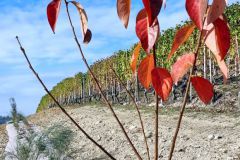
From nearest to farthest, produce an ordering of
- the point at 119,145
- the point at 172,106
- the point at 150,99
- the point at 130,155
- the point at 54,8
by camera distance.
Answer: the point at 54,8
the point at 130,155
the point at 119,145
the point at 172,106
the point at 150,99

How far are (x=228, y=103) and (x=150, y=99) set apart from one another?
7.80 metres

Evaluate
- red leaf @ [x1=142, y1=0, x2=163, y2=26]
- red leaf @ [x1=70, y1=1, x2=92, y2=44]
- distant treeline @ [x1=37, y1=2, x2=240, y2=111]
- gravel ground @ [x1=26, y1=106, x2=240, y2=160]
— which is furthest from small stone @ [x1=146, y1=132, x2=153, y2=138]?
red leaf @ [x1=142, y1=0, x2=163, y2=26]

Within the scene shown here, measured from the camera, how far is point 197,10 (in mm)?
824

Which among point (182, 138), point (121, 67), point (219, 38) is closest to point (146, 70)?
point (219, 38)

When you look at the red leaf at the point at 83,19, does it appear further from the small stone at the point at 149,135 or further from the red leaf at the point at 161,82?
the small stone at the point at 149,135

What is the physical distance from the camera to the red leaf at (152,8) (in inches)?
33.6

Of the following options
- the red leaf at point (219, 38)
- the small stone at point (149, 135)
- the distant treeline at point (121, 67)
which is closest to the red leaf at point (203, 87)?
the red leaf at point (219, 38)

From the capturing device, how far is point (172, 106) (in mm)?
17484

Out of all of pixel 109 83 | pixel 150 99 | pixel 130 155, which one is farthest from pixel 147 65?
pixel 109 83

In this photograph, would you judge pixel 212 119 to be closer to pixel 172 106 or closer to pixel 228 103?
pixel 228 103

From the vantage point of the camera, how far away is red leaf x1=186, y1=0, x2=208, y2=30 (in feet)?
2.65

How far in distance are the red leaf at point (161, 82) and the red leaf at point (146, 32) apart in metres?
0.08

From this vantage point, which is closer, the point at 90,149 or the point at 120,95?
the point at 90,149

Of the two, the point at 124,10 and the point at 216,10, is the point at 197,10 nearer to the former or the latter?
the point at 216,10
